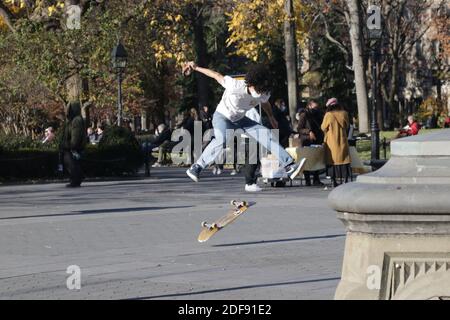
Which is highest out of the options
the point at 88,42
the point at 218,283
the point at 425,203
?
the point at 88,42

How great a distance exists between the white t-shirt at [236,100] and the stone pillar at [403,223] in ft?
34.3

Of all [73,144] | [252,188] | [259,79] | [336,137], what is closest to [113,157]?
[73,144]

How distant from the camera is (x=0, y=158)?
27125 mm

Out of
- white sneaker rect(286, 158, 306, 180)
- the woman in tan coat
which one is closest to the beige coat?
the woman in tan coat

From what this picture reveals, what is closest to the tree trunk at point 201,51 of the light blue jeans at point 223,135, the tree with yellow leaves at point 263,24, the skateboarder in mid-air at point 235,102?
the tree with yellow leaves at point 263,24

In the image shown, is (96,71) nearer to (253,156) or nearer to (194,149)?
(194,149)

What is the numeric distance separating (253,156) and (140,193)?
2.62 meters

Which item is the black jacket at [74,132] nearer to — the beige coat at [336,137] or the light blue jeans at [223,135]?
the beige coat at [336,137]

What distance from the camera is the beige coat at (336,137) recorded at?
867 inches

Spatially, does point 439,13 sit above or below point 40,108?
above

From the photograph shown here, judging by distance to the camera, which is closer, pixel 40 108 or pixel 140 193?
pixel 140 193

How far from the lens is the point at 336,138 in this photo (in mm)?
22172

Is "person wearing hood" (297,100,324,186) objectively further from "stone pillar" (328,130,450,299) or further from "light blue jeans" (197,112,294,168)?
"stone pillar" (328,130,450,299)
